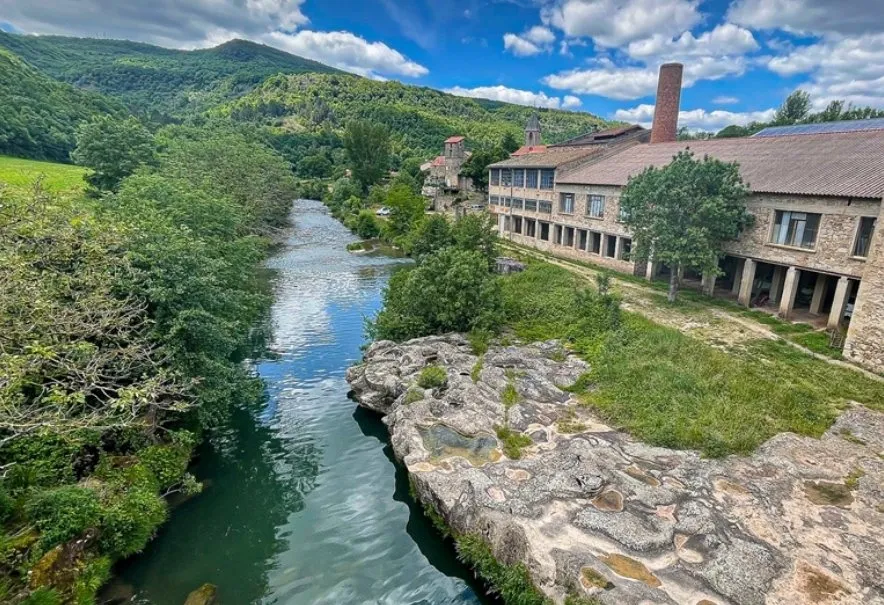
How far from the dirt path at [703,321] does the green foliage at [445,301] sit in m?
9.51

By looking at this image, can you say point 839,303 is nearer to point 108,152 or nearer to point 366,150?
point 108,152

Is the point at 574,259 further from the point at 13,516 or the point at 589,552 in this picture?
the point at 13,516

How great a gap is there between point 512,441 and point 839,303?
19297mm

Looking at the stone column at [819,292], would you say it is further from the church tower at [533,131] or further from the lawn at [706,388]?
the church tower at [533,131]

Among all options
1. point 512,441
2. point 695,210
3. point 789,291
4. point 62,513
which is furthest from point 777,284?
point 62,513

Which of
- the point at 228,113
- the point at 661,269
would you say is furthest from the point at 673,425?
the point at 228,113

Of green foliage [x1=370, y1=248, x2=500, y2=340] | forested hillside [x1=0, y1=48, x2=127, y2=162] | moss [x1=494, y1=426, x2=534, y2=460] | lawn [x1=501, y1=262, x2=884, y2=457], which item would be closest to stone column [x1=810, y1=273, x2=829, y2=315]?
lawn [x1=501, y1=262, x2=884, y2=457]

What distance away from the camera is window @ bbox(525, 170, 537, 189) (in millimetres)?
49600

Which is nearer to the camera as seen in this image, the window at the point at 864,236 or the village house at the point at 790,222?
the village house at the point at 790,222

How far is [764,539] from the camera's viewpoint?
11398 millimetres

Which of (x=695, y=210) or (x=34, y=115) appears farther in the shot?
(x=34, y=115)

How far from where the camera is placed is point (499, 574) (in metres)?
11.9

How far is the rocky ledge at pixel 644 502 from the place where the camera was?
10422 mm

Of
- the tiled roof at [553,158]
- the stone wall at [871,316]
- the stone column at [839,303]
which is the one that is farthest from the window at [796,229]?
the tiled roof at [553,158]
